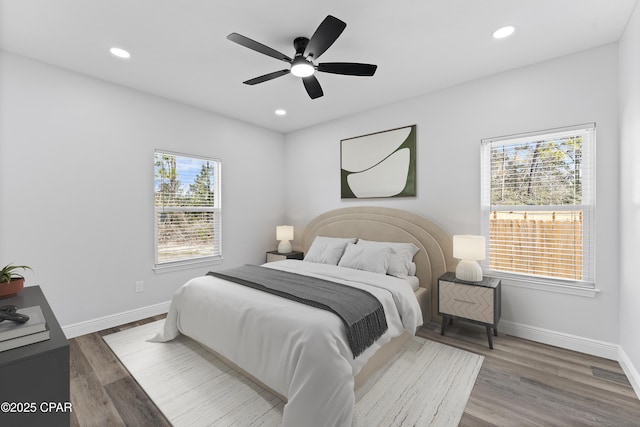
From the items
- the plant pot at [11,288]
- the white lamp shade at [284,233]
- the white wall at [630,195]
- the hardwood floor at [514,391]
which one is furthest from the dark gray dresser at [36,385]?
the white lamp shade at [284,233]

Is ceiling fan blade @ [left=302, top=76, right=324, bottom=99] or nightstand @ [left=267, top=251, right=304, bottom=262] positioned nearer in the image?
ceiling fan blade @ [left=302, top=76, right=324, bottom=99]

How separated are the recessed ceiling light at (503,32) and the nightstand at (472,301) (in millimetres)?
2217

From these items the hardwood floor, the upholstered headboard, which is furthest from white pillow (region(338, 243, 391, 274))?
the hardwood floor

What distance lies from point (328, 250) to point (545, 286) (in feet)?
7.69

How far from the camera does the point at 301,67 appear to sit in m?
2.37

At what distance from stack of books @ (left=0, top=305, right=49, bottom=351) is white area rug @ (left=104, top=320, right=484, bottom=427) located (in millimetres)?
1119

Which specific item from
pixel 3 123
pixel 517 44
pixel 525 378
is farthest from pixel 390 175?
pixel 3 123

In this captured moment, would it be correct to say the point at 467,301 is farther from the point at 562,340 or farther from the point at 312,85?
the point at 312,85

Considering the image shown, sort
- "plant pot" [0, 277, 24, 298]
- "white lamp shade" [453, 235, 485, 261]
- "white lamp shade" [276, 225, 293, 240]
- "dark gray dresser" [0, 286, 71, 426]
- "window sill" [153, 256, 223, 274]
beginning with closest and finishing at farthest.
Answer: "dark gray dresser" [0, 286, 71, 426], "plant pot" [0, 277, 24, 298], "white lamp shade" [453, 235, 485, 261], "window sill" [153, 256, 223, 274], "white lamp shade" [276, 225, 293, 240]

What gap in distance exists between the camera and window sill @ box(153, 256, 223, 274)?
3689 mm

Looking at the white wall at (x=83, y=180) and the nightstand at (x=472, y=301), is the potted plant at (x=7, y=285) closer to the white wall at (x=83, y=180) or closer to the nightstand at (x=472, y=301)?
the white wall at (x=83, y=180)

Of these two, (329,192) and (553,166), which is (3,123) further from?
(553,166)

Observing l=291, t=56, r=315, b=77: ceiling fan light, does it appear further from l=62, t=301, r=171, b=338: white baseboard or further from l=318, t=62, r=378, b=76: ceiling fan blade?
l=62, t=301, r=171, b=338: white baseboard

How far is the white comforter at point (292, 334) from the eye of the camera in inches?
65.6
